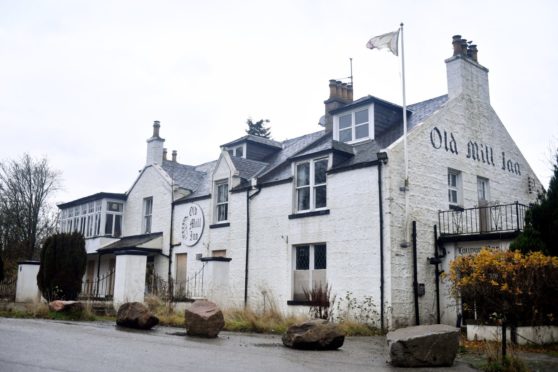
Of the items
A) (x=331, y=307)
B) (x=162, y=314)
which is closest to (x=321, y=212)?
(x=331, y=307)

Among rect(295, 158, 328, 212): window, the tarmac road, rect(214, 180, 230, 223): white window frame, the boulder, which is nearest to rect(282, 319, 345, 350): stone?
the tarmac road

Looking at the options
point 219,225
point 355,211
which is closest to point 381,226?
point 355,211

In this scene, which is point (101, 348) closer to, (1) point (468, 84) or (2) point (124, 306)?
(2) point (124, 306)

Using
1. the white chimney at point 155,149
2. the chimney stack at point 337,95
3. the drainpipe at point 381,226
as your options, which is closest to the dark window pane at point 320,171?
the drainpipe at point 381,226

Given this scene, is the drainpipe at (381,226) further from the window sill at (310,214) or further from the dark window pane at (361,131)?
the dark window pane at (361,131)

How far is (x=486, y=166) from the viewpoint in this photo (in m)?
23.6

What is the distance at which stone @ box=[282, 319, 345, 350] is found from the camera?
12320 millimetres

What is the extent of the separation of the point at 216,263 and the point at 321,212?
13.9 ft

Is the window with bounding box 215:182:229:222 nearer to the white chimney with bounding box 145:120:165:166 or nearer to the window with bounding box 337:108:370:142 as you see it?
the window with bounding box 337:108:370:142

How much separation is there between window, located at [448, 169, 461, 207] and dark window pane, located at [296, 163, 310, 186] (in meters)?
5.44

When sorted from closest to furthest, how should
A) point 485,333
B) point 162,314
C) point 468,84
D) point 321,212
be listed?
1. point 485,333
2. point 162,314
3. point 321,212
4. point 468,84

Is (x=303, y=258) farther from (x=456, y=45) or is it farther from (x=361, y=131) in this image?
(x=456, y=45)

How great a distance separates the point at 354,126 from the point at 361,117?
0.47m

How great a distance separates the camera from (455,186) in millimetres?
22250
